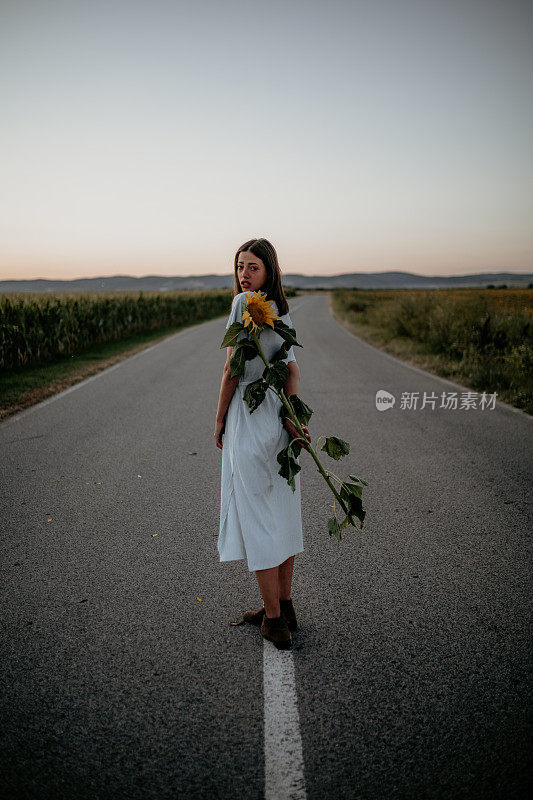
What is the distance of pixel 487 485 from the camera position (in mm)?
4398

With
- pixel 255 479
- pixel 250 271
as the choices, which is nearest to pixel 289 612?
pixel 255 479

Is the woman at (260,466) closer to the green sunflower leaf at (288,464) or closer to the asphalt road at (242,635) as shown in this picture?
the green sunflower leaf at (288,464)

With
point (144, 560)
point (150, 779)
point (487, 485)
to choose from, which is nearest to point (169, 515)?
point (144, 560)

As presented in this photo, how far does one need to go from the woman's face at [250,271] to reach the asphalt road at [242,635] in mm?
1758

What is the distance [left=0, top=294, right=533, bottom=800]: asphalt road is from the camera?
1.75 m

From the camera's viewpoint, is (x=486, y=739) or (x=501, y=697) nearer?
(x=486, y=739)

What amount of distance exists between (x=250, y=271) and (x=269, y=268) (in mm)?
108

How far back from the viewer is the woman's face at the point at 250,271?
226cm

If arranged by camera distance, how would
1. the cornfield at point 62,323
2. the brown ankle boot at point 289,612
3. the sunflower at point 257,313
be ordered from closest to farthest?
the sunflower at point 257,313
the brown ankle boot at point 289,612
the cornfield at point 62,323

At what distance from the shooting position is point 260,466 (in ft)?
7.47

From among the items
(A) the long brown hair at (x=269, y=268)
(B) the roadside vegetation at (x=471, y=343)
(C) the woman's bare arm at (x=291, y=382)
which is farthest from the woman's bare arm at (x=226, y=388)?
(B) the roadside vegetation at (x=471, y=343)

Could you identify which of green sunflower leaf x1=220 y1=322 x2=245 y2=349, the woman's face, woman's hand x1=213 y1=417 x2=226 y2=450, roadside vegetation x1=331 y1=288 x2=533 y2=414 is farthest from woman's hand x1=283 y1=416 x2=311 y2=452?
roadside vegetation x1=331 y1=288 x2=533 y2=414

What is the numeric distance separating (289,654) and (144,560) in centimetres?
122

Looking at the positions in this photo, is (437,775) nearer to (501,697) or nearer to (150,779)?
(501,697)
